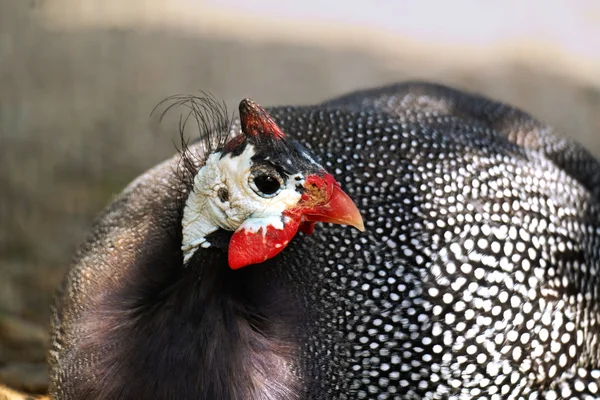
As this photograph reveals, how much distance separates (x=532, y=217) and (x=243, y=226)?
3.49 ft

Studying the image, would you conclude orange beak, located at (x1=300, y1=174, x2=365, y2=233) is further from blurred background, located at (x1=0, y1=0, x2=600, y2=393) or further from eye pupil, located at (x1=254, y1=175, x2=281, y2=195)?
blurred background, located at (x1=0, y1=0, x2=600, y2=393)

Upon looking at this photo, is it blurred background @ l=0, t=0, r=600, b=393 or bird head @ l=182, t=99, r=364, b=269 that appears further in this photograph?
blurred background @ l=0, t=0, r=600, b=393

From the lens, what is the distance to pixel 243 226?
2.18 m

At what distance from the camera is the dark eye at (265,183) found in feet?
7.06

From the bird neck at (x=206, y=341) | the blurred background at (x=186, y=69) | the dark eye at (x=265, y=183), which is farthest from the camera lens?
the blurred background at (x=186, y=69)

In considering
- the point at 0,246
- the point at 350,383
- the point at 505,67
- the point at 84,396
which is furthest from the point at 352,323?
the point at 505,67

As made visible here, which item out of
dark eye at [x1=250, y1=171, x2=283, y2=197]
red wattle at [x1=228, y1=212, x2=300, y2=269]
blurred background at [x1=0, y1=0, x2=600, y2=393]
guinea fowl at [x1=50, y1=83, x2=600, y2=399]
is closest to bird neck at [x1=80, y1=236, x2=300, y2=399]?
guinea fowl at [x1=50, y1=83, x2=600, y2=399]

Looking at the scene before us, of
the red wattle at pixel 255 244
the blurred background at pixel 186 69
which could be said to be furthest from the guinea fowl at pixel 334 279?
the blurred background at pixel 186 69

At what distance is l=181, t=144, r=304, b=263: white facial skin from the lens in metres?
2.17

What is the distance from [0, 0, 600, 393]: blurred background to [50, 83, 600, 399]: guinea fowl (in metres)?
2.03

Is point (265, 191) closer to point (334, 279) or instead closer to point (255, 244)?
point (255, 244)

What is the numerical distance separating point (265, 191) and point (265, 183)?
1.0 inches

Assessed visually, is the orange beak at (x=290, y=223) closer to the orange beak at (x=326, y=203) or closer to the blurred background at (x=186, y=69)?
the orange beak at (x=326, y=203)

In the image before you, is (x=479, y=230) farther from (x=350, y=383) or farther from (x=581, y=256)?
(x=350, y=383)
